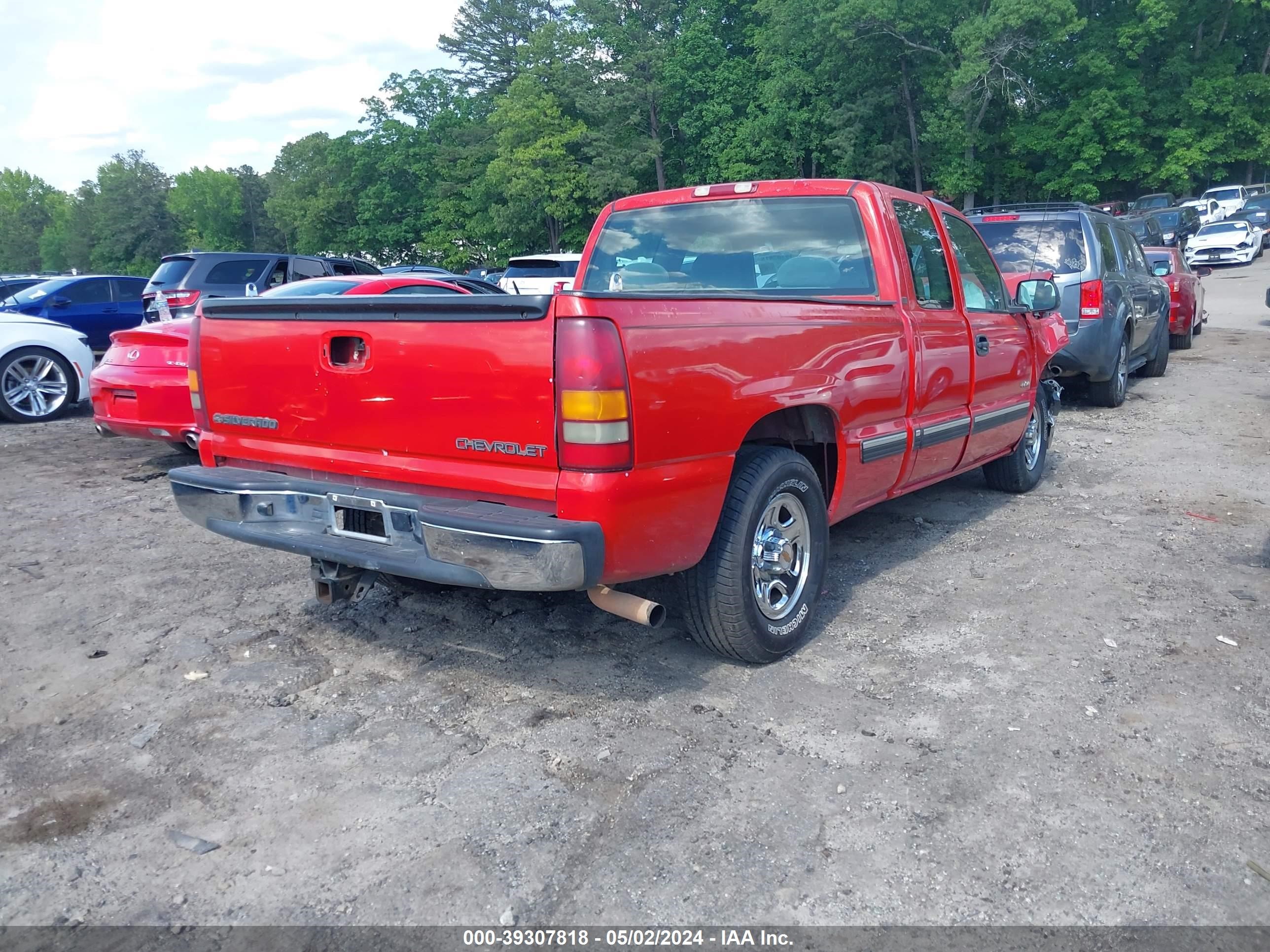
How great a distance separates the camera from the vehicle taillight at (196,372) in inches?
160

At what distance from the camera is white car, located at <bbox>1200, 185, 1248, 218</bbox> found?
122ft

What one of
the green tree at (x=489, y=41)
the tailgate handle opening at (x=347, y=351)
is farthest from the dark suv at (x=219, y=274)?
the green tree at (x=489, y=41)

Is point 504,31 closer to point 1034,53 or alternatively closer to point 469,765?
point 1034,53

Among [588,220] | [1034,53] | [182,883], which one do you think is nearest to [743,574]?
[182,883]

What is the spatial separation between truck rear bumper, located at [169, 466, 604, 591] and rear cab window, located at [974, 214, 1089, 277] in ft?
23.0

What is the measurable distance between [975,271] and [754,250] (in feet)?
5.12

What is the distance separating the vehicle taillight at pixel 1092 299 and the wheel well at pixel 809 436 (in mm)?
5501

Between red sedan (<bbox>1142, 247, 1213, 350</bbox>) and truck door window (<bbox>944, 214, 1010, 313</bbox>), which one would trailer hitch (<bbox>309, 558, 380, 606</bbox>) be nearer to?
truck door window (<bbox>944, 214, 1010, 313</bbox>)

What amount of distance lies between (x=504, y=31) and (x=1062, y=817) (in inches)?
2963

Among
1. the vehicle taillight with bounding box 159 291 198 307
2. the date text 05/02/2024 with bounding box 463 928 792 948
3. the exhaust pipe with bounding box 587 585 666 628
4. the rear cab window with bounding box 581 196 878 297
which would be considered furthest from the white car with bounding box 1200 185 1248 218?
the date text 05/02/2024 with bounding box 463 928 792 948

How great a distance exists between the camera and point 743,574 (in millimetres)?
3660

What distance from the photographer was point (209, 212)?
102688mm

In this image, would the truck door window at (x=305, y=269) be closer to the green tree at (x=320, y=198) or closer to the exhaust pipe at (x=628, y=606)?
the exhaust pipe at (x=628, y=606)

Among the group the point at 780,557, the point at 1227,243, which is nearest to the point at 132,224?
the point at 1227,243
